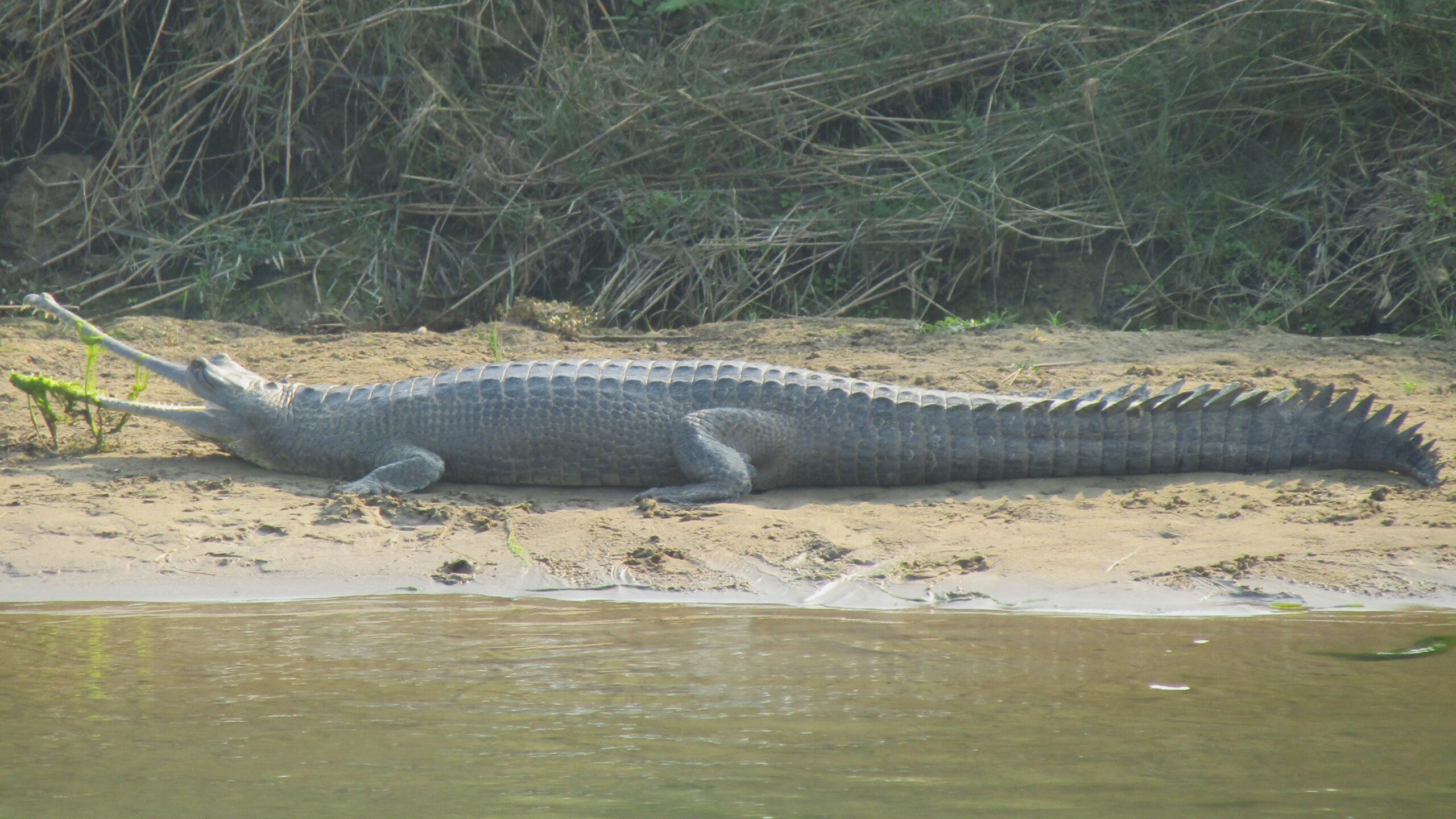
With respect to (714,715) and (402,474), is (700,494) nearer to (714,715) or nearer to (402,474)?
(402,474)

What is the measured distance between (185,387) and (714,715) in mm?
3211

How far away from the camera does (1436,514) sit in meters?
3.93

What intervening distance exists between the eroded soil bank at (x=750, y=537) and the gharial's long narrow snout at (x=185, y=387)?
0.14 metres

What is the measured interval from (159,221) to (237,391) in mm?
3774

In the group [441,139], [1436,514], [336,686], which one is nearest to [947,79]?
[441,139]

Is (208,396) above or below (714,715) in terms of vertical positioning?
above

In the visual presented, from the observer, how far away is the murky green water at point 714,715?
7.10 feet

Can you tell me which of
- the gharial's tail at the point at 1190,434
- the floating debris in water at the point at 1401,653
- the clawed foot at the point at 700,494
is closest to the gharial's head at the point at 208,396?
the clawed foot at the point at 700,494

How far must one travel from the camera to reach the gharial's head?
15.8 feet

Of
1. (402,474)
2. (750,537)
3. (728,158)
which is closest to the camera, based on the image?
(750,537)

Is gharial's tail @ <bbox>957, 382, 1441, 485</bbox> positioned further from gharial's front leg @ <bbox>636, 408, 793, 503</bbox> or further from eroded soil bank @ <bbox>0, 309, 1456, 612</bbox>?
gharial's front leg @ <bbox>636, 408, 793, 503</bbox>

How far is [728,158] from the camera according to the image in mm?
7816

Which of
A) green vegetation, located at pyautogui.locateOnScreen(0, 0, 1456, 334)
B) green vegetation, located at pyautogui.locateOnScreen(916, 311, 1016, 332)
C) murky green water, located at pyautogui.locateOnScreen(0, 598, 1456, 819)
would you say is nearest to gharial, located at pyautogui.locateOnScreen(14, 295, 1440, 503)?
murky green water, located at pyautogui.locateOnScreen(0, 598, 1456, 819)

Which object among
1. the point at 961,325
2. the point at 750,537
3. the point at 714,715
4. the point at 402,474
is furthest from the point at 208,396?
the point at 961,325
